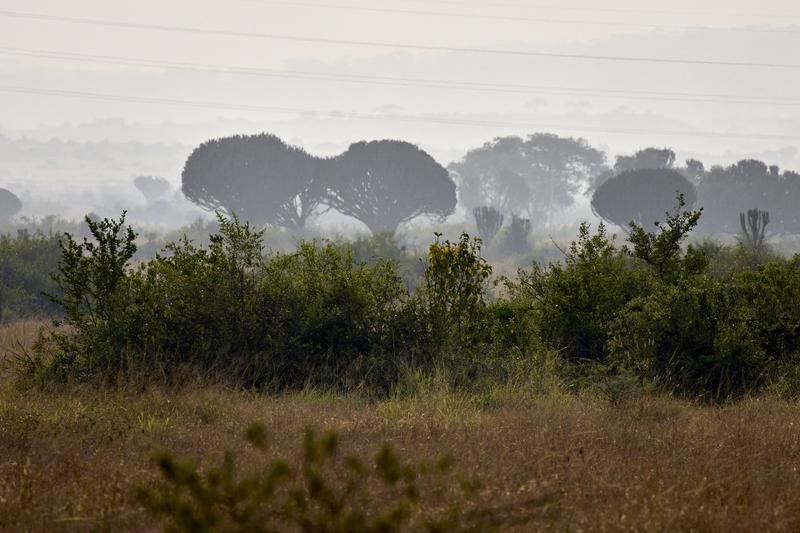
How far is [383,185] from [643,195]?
18.9 metres

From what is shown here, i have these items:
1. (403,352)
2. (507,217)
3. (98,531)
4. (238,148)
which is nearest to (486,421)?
(403,352)

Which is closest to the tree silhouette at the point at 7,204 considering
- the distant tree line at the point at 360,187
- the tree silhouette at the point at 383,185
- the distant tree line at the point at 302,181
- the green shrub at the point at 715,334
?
the distant tree line at the point at 360,187

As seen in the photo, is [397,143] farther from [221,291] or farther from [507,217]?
[221,291]

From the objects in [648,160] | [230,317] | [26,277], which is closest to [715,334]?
[230,317]

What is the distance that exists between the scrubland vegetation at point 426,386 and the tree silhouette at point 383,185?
167 ft

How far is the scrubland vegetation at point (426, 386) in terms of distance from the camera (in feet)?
20.0

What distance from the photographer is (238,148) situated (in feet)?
217

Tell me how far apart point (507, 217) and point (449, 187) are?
120ft

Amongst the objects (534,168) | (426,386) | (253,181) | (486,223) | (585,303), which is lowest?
(426,386)

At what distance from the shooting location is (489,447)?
7488 mm

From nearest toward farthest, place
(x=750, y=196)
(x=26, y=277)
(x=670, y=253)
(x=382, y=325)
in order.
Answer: (x=382, y=325) → (x=670, y=253) → (x=26, y=277) → (x=750, y=196)

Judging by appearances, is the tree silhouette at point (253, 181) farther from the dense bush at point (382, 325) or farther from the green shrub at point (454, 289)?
the green shrub at point (454, 289)

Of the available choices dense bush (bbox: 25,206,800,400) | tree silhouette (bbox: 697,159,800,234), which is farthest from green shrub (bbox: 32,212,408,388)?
tree silhouette (bbox: 697,159,800,234)

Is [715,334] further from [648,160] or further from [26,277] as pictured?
[648,160]
